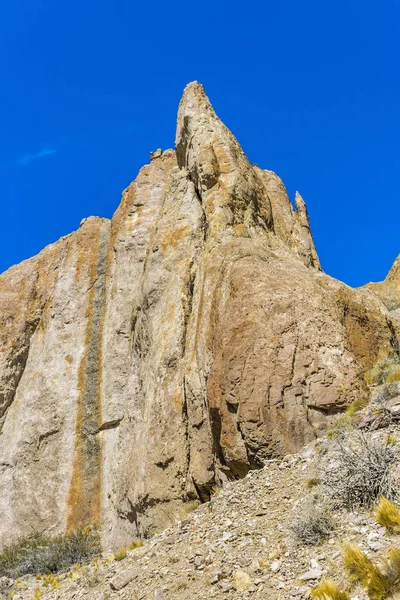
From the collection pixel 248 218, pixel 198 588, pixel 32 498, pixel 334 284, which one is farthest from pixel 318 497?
pixel 32 498

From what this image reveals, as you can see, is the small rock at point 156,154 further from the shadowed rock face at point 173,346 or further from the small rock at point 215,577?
the small rock at point 215,577

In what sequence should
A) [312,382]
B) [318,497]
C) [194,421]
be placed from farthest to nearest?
[194,421]
[312,382]
[318,497]

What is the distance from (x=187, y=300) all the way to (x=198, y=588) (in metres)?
10.1

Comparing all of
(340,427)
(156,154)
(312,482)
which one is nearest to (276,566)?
(312,482)

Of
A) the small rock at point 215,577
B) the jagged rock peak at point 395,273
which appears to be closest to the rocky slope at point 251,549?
the small rock at point 215,577

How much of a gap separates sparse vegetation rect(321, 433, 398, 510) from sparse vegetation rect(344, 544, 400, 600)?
1.36 metres

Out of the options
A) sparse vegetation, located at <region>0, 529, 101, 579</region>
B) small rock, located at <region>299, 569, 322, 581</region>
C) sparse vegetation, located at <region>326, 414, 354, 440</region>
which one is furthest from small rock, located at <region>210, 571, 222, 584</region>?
sparse vegetation, located at <region>0, 529, 101, 579</region>

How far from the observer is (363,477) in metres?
8.62

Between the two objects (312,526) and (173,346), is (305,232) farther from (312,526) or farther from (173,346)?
(312,526)

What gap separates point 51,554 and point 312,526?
11.2m

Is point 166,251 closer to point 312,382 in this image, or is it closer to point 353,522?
point 312,382

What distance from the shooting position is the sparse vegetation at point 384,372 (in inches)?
510

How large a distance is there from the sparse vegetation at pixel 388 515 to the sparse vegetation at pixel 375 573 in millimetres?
650

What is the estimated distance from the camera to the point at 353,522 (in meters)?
8.15
